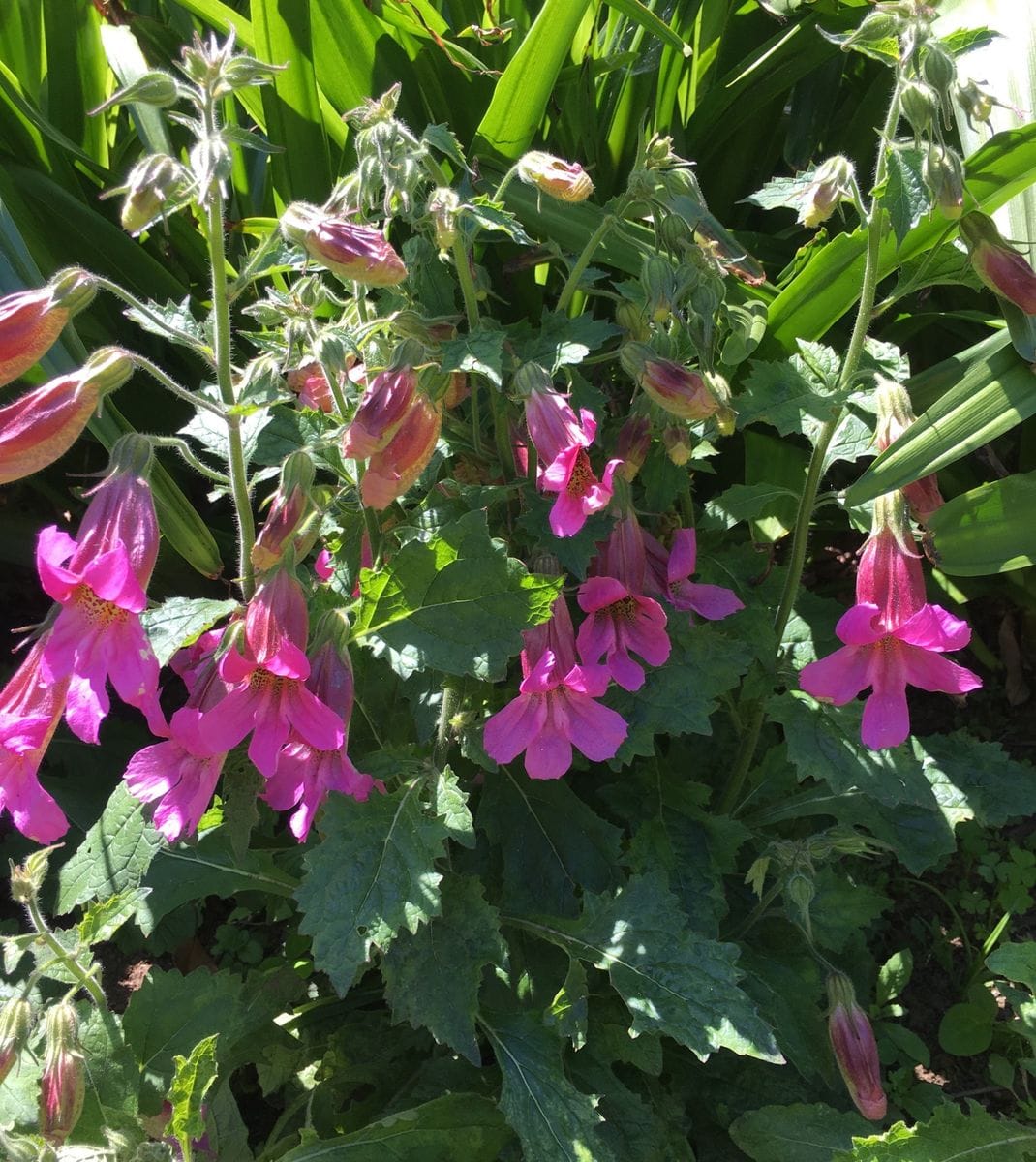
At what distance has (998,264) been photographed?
1.30 metres

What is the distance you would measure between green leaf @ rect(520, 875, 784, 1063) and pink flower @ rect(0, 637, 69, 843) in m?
0.73

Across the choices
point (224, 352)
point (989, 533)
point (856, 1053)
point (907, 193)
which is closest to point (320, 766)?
point (224, 352)

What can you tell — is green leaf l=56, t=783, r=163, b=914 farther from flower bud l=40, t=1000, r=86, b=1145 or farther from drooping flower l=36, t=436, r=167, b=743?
drooping flower l=36, t=436, r=167, b=743

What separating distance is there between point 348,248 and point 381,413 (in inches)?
7.3

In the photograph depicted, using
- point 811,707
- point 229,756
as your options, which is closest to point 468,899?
point 229,756

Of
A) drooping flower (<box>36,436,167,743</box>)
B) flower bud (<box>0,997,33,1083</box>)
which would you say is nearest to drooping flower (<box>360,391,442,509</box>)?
drooping flower (<box>36,436,167,743</box>)

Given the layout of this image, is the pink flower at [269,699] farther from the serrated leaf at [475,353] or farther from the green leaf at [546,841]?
the green leaf at [546,841]

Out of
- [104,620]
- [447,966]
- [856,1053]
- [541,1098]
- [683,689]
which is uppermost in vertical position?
[104,620]

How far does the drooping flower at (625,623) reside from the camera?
151cm

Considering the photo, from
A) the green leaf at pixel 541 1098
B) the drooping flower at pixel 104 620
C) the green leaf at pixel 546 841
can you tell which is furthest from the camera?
the green leaf at pixel 546 841

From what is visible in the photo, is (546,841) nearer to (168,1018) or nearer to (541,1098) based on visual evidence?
(541,1098)

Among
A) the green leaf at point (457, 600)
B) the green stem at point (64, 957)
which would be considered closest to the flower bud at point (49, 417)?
the green leaf at point (457, 600)

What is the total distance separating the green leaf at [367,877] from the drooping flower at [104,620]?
319 millimetres

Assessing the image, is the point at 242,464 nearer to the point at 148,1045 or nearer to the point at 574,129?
the point at 148,1045
